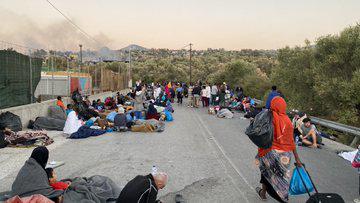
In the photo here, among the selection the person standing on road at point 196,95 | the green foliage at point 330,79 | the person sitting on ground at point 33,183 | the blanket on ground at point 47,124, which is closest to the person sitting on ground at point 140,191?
the person sitting on ground at point 33,183

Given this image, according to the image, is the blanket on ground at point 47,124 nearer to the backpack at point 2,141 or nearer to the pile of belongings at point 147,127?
the pile of belongings at point 147,127

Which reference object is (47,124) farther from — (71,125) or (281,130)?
(281,130)

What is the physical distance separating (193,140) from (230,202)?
22.8 feet

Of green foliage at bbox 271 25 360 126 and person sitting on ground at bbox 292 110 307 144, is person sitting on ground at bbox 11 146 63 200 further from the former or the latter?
green foliage at bbox 271 25 360 126

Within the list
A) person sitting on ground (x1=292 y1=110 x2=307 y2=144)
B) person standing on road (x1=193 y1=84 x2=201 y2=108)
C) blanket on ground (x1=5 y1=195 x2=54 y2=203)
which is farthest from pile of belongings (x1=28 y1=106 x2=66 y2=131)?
person standing on road (x1=193 y1=84 x2=201 y2=108)

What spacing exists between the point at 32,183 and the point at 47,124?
413 inches

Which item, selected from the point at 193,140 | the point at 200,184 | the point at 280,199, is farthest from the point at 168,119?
the point at 280,199

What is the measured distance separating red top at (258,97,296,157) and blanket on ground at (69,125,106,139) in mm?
9039

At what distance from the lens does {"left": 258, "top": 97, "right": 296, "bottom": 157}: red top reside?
21.6 feet

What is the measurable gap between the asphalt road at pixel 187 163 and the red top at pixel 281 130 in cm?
110

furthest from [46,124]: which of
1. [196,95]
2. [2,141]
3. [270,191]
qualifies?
[196,95]

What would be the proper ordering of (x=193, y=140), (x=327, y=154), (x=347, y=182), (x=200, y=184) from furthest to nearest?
(x=193, y=140) → (x=327, y=154) → (x=347, y=182) → (x=200, y=184)

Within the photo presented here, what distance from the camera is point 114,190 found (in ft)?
22.5

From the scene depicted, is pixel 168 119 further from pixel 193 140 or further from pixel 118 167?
pixel 118 167
